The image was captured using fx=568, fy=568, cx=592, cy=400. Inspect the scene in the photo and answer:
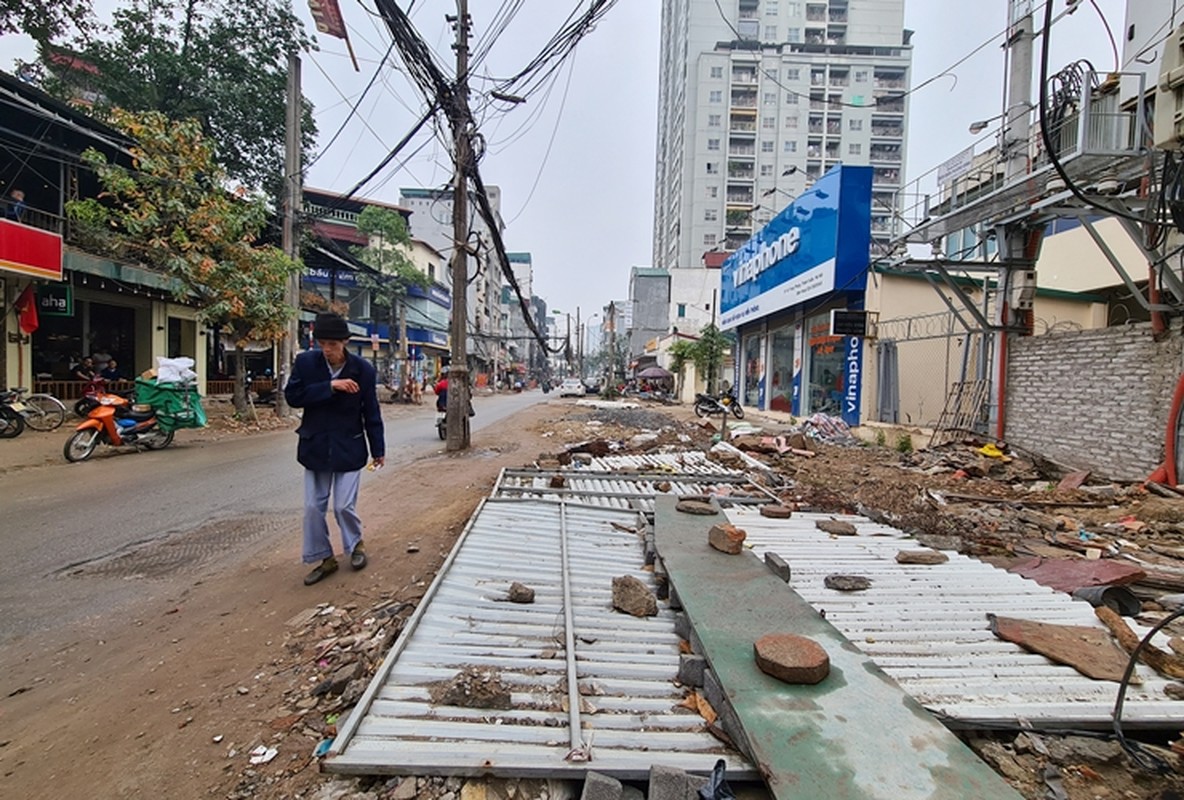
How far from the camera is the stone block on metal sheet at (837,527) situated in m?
4.67

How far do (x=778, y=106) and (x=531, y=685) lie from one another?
213 ft

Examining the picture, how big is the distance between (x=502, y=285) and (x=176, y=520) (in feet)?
237

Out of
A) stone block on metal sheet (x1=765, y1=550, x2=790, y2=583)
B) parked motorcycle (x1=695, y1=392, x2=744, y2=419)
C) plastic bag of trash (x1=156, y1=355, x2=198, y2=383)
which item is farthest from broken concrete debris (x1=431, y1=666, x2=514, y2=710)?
parked motorcycle (x1=695, y1=392, x2=744, y2=419)

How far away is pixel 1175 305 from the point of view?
6.92 metres

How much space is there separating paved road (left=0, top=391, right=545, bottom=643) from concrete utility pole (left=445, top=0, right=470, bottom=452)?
4.14 ft

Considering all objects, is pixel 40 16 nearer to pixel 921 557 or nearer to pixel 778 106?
pixel 921 557

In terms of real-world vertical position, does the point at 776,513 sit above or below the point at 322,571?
above

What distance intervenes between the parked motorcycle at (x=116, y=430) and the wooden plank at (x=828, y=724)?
10.0 m

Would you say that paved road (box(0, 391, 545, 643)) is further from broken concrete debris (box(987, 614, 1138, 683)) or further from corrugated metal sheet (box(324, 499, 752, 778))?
broken concrete debris (box(987, 614, 1138, 683))

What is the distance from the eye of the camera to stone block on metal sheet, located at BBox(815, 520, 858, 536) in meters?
4.67

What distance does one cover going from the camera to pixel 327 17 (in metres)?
9.66

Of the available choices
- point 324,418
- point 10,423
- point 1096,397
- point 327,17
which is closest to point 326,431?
point 324,418

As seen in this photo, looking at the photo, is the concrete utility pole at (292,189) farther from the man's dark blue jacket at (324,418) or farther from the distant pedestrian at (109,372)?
the man's dark blue jacket at (324,418)

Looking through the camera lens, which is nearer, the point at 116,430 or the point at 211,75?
the point at 116,430
